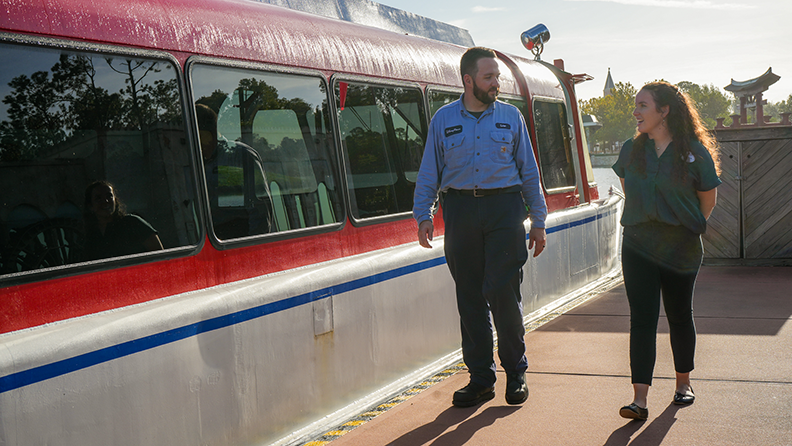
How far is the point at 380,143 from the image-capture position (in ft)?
17.0

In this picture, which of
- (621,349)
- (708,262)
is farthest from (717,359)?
(708,262)

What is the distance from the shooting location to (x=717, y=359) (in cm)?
525

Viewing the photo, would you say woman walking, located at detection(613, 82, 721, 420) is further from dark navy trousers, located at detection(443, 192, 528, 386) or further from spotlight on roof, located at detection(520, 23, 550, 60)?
spotlight on roof, located at detection(520, 23, 550, 60)

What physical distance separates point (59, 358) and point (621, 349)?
13.6ft

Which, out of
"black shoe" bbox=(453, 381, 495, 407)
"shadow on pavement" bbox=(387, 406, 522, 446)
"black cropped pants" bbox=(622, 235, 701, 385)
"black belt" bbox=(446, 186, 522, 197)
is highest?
"black belt" bbox=(446, 186, 522, 197)

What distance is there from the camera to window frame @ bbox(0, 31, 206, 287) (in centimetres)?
289

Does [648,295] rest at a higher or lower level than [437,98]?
lower

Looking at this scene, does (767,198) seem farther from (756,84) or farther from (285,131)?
(756,84)

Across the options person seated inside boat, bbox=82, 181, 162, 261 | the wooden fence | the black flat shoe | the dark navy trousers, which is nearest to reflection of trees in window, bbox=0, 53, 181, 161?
person seated inside boat, bbox=82, 181, 162, 261

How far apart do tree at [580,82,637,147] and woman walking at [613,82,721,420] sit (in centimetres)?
12200

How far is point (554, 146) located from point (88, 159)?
234 inches

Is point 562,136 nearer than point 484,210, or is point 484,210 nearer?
point 484,210

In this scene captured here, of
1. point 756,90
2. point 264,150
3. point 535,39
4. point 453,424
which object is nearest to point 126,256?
point 264,150

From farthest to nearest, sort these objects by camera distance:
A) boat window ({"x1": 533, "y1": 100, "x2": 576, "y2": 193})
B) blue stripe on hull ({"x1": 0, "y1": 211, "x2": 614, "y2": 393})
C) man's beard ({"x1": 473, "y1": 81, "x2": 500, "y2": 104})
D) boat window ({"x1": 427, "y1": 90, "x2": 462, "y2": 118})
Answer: boat window ({"x1": 533, "y1": 100, "x2": 576, "y2": 193}) < boat window ({"x1": 427, "y1": 90, "x2": 462, "y2": 118}) < man's beard ({"x1": 473, "y1": 81, "x2": 500, "y2": 104}) < blue stripe on hull ({"x1": 0, "y1": 211, "x2": 614, "y2": 393})
